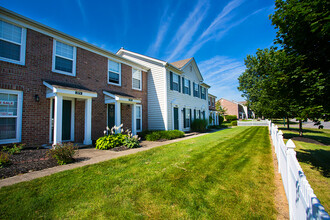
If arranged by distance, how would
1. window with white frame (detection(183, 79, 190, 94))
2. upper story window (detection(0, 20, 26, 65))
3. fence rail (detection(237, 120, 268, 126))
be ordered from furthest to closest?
fence rail (detection(237, 120, 268, 126)) → window with white frame (detection(183, 79, 190, 94)) → upper story window (detection(0, 20, 26, 65))

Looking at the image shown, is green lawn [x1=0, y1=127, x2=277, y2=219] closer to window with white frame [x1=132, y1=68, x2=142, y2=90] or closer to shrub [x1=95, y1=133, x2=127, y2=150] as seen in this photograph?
shrub [x1=95, y1=133, x2=127, y2=150]

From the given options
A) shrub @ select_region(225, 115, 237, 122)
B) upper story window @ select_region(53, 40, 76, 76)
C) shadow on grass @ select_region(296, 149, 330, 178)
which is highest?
upper story window @ select_region(53, 40, 76, 76)

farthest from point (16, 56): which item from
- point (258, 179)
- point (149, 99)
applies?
point (258, 179)

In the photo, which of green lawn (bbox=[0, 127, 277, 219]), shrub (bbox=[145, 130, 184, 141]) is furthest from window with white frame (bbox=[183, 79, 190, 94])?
green lawn (bbox=[0, 127, 277, 219])

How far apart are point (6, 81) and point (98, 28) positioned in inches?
301

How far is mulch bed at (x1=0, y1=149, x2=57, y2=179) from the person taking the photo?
13.7 ft

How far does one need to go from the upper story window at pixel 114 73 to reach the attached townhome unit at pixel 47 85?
38 centimetres

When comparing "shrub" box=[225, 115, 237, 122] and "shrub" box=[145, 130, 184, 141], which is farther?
"shrub" box=[225, 115, 237, 122]

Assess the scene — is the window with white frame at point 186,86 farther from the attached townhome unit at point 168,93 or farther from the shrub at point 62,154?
the shrub at point 62,154

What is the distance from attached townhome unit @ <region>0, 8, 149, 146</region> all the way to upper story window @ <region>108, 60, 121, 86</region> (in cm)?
38

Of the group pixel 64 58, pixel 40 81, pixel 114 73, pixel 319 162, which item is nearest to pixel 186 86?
pixel 114 73

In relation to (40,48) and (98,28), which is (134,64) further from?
(40,48)

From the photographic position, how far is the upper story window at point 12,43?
635 cm

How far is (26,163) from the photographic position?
4887 millimetres
